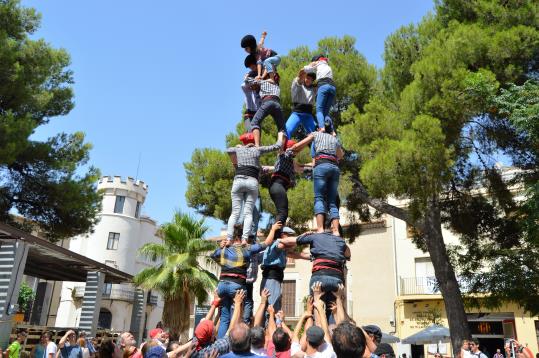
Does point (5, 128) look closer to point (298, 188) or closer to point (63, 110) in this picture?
point (63, 110)

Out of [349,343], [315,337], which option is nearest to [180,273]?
[315,337]

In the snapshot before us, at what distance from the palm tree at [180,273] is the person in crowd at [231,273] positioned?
33.0 ft

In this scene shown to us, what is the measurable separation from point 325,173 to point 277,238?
122cm

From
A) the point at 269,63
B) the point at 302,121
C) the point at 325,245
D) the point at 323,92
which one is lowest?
the point at 325,245

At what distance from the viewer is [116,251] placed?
41469 millimetres

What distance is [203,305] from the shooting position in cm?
1756

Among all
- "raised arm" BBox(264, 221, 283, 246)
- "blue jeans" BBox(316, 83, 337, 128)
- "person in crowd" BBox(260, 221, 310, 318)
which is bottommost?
"person in crowd" BBox(260, 221, 310, 318)

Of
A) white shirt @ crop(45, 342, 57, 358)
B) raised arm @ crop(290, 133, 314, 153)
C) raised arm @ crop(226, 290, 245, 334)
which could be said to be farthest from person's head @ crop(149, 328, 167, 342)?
white shirt @ crop(45, 342, 57, 358)

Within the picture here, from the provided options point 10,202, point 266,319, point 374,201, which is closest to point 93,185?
point 10,202

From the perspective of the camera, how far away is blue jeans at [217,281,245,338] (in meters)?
6.38

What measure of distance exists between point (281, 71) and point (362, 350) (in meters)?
14.9

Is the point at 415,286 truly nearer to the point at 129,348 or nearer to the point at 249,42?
the point at 249,42

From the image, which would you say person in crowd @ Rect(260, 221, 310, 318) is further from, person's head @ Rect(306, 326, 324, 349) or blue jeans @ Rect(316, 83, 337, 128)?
person's head @ Rect(306, 326, 324, 349)

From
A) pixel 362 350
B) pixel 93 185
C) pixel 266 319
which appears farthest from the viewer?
pixel 93 185
